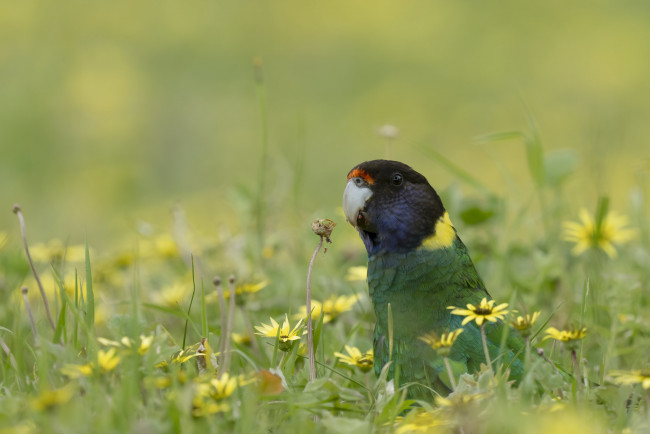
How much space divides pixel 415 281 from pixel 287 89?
7898 mm

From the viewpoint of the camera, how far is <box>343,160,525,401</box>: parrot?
2256mm

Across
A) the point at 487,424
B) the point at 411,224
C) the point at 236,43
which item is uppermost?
the point at 236,43

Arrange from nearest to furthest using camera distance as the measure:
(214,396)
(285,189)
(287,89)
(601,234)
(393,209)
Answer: (214,396), (393,209), (601,234), (285,189), (287,89)

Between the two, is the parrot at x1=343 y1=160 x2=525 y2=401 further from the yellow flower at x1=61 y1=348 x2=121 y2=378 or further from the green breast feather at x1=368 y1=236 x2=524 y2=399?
the yellow flower at x1=61 y1=348 x2=121 y2=378

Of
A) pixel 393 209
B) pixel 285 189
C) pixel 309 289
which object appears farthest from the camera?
pixel 285 189

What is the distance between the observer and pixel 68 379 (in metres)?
1.86

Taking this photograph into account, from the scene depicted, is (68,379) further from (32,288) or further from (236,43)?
(236,43)

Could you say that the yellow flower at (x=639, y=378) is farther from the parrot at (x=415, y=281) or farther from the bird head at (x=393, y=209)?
the bird head at (x=393, y=209)

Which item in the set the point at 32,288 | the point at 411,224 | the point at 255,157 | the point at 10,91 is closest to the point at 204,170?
the point at 255,157

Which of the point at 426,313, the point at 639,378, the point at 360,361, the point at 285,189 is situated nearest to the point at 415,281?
the point at 426,313

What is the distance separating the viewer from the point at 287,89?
397 inches

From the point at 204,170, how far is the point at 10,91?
8.34 ft

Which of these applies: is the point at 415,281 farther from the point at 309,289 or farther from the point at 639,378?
the point at 639,378

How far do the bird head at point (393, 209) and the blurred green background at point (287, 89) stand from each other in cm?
446
